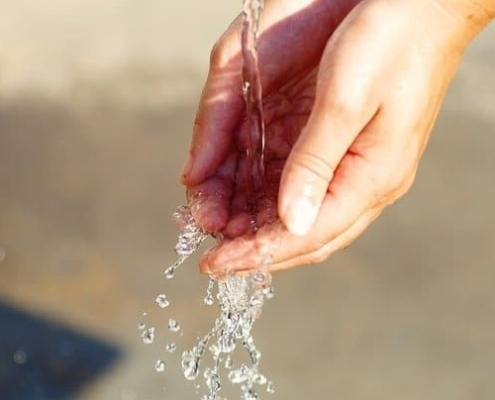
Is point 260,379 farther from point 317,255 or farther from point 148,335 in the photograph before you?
point 317,255

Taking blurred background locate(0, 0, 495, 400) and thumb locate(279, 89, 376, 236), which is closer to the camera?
thumb locate(279, 89, 376, 236)

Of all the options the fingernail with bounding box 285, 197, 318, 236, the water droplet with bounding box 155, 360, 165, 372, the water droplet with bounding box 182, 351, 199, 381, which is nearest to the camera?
the fingernail with bounding box 285, 197, 318, 236

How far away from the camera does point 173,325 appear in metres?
1.58

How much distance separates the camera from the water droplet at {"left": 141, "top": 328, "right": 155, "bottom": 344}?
1573mm

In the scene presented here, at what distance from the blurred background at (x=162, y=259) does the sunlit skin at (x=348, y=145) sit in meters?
0.60

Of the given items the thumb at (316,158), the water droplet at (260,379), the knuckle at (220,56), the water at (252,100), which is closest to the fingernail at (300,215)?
the thumb at (316,158)

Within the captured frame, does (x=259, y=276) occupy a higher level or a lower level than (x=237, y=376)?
higher

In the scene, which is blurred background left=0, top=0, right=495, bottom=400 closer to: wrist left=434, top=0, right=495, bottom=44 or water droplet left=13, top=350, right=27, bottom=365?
water droplet left=13, top=350, right=27, bottom=365

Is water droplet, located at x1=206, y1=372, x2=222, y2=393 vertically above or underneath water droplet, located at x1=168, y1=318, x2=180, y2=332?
above

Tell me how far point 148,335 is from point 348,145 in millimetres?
729

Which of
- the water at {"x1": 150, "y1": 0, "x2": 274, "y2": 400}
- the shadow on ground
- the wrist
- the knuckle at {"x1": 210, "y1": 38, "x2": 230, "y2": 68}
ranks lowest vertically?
the shadow on ground

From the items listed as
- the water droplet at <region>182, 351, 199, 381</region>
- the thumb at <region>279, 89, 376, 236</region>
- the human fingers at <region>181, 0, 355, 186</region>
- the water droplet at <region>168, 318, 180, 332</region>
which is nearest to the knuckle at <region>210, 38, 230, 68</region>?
the human fingers at <region>181, 0, 355, 186</region>

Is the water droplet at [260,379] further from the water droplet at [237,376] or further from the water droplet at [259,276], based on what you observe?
the water droplet at [259,276]

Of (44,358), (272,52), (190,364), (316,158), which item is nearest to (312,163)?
(316,158)
